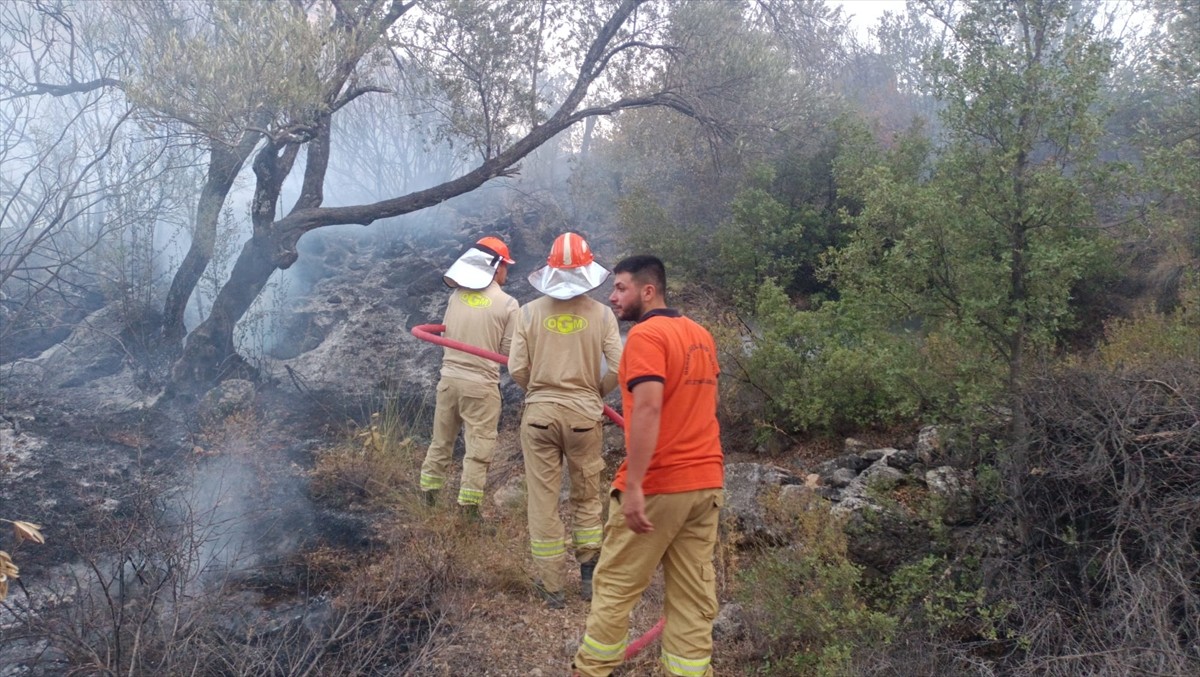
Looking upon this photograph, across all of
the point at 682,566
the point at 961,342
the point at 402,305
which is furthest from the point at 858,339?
the point at 402,305

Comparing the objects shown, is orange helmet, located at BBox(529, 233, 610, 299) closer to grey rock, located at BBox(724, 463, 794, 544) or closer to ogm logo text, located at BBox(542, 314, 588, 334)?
ogm logo text, located at BBox(542, 314, 588, 334)

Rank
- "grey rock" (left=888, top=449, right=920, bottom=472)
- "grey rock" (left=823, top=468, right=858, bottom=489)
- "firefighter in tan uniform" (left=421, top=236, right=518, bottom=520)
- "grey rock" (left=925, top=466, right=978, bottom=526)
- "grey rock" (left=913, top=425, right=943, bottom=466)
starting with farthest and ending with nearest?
"firefighter in tan uniform" (left=421, top=236, right=518, bottom=520), "grey rock" (left=823, top=468, right=858, bottom=489), "grey rock" (left=888, top=449, right=920, bottom=472), "grey rock" (left=913, top=425, right=943, bottom=466), "grey rock" (left=925, top=466, right=978, bottom=526)

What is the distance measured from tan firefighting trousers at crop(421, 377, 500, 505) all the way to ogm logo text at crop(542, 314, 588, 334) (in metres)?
1.31

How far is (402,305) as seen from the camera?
1052cm

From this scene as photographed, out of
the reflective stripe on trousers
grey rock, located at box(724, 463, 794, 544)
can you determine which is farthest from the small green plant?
the reflective stripe on trousers

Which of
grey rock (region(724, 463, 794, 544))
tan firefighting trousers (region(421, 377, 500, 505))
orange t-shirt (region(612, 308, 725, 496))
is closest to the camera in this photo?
orange t-shirt (region(612, 308, 725, 496))

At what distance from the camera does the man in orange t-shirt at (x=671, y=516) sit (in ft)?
10.8

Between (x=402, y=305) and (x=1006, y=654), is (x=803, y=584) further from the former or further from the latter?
A: (x=402, y=305)

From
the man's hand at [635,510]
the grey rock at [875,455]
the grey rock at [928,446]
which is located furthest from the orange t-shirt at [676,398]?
the grey rock at [875,455]

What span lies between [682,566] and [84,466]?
5.46 meters

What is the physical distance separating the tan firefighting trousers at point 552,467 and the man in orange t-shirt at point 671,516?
1.26 m

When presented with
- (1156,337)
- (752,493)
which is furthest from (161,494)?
(1156,337)

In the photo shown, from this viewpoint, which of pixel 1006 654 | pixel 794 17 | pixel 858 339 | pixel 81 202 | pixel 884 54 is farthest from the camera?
pixel 884 54

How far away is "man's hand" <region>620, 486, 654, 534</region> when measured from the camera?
312 cm
